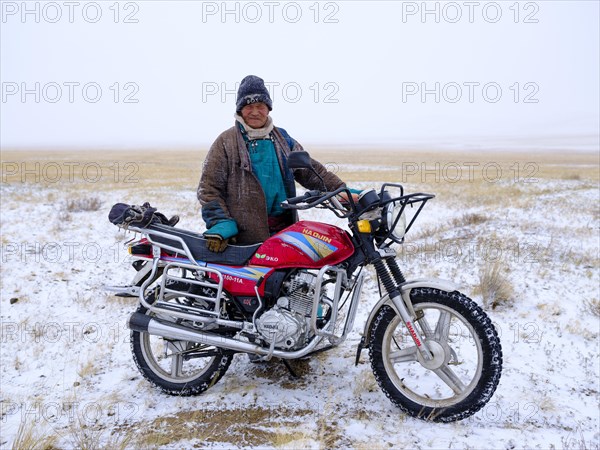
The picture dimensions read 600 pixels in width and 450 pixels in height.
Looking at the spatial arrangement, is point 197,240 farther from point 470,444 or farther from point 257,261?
point 470,444

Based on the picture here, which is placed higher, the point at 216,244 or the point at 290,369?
the point at 216,244

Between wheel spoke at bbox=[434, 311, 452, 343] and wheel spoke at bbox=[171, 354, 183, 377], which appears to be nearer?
wheel spoke at bbox=[434, 311, 452, 343]

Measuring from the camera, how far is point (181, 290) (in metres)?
3.88

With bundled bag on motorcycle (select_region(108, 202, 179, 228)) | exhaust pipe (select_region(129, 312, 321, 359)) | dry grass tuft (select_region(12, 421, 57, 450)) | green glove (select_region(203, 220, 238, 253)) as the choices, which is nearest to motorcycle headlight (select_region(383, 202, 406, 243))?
exhaust pipe (select_region(129, 312, 321, 359))

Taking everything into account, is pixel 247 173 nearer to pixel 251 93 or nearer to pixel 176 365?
pixel 251 93

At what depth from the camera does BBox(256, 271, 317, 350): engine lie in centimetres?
346

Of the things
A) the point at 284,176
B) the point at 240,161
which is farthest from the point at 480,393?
the point at 240,161

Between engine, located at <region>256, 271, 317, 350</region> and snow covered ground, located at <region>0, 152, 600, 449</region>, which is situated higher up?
engine, located at <region>256, 271, 317, 350</region>

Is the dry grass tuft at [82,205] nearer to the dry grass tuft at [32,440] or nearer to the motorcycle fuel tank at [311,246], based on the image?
the dry grass tuft at [32,440]

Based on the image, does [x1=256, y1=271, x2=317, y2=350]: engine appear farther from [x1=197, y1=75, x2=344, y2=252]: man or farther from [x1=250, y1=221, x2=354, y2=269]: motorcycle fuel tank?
[x1=197, y1=75, x2=344, y2=252]: man

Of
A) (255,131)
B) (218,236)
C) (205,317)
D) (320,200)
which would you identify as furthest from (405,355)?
(255,131)

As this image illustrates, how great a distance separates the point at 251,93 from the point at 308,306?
1926mm

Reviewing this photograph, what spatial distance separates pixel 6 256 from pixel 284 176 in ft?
20.3

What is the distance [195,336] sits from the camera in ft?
12.0
